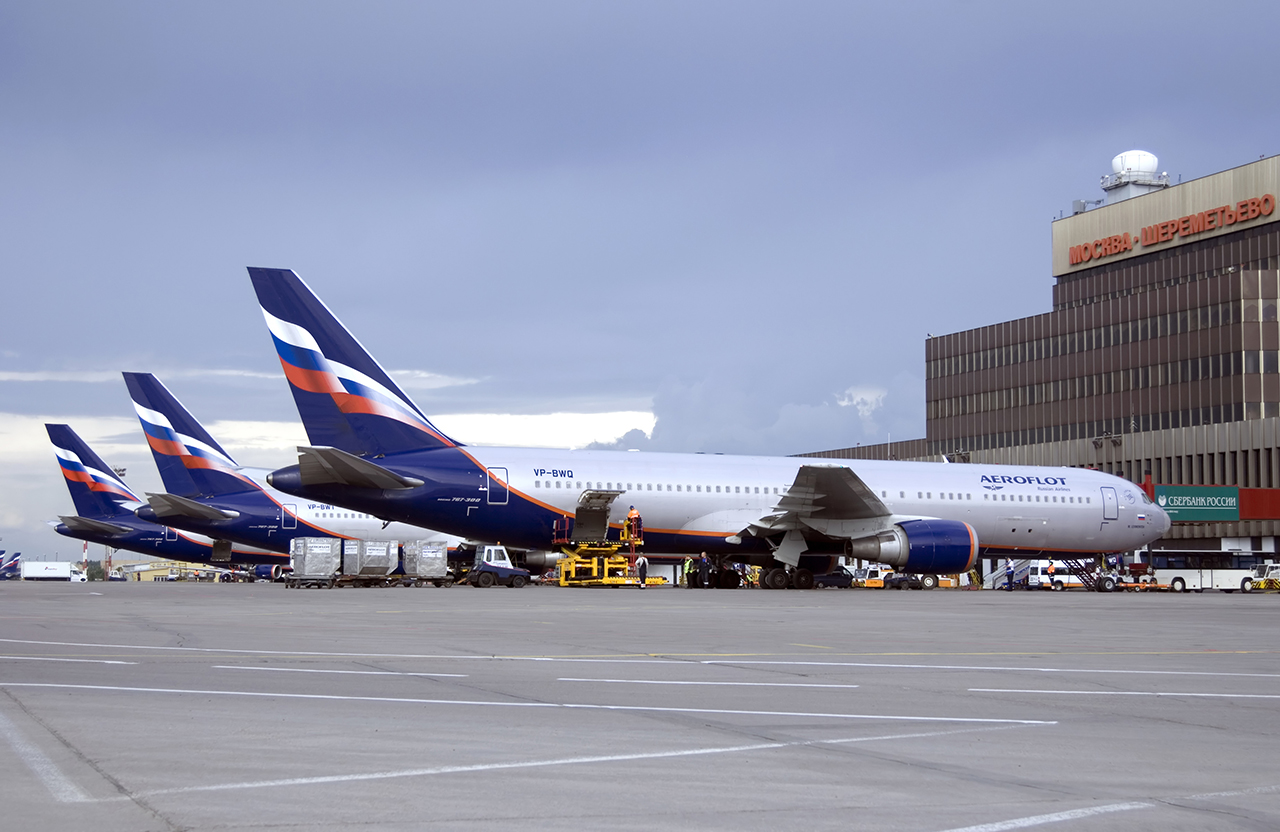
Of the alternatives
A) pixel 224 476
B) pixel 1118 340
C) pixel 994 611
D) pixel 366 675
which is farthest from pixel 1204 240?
pixel 366 675

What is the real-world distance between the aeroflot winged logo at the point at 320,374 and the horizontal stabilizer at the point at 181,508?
1828cm

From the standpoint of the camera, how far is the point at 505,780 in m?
6.32

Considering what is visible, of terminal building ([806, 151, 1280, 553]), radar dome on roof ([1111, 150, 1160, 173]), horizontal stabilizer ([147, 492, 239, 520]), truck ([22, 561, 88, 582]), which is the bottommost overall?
truck ([22, 561, 88, 582])

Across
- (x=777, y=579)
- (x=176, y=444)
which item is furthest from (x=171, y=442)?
(x=777, y=579)

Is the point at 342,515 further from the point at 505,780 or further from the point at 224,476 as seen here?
the point at 505,780

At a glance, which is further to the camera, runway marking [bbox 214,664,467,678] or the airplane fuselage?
the airplane fuselage

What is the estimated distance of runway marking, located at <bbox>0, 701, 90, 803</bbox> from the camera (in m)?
5.79

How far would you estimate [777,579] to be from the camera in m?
38.0

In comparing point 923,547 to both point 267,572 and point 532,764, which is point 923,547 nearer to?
point 532,764

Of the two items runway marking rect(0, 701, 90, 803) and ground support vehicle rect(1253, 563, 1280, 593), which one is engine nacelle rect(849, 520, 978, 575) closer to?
ground support vehicle rect(1253, 563, 1280, 593)

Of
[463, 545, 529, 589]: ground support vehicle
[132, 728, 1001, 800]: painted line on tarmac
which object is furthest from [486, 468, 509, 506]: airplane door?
[132, 728, 1001, 800]: painted line on tarmac

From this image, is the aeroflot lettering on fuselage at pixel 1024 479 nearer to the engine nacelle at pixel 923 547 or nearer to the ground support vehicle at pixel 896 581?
the engine nacelle at pixel 923 547

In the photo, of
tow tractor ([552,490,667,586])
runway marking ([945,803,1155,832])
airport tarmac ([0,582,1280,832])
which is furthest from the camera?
tow tractor ([552,490,667,586])

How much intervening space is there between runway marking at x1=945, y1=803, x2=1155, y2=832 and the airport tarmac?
20mm
